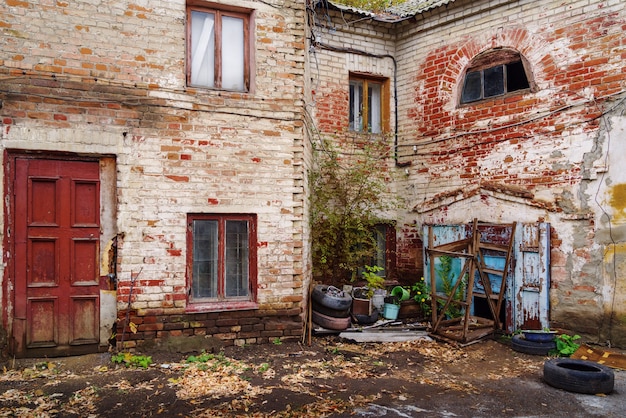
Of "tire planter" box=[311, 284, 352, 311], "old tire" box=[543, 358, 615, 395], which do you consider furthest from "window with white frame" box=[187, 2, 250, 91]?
"old tire" box=[543, 358, 615, 395]

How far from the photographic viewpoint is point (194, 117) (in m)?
6.29

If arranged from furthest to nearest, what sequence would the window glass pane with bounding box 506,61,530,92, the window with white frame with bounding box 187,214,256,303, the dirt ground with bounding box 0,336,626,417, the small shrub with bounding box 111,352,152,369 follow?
the window glass pane with bounding box 506,61,530,92, the window with white frame with bounding box 187,214,256,303, the small shrub with bounding box 111,352,152,369, the dirt ground with bounding box 0,336,626,417

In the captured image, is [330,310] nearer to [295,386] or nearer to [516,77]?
[295,386]

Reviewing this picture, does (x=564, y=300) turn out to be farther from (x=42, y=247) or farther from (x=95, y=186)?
(x=42, y=247)

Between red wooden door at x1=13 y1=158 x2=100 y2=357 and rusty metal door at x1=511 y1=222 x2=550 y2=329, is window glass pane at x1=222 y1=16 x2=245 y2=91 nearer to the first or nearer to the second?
red wooden door at x1=13 y1=158 x2=100 y2=357

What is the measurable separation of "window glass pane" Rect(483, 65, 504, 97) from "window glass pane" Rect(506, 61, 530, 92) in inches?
4.3

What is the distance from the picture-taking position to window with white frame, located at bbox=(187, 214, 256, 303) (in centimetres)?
636

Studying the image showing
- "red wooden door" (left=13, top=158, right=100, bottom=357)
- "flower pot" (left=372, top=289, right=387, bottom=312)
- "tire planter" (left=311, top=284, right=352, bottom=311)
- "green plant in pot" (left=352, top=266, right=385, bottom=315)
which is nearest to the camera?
"red wooden door" (left=13, top=158, right=100, bottom=357)

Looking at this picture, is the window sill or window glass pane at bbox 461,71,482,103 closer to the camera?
the window sill

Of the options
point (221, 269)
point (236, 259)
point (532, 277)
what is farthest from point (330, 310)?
point (532, 277)

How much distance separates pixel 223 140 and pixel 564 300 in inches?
232

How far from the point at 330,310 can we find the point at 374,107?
474cm

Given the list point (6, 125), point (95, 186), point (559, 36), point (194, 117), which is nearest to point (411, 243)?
point (559, 36)

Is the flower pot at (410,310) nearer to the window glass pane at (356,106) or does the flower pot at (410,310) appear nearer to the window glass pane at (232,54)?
the window glass pane at (356,106)
